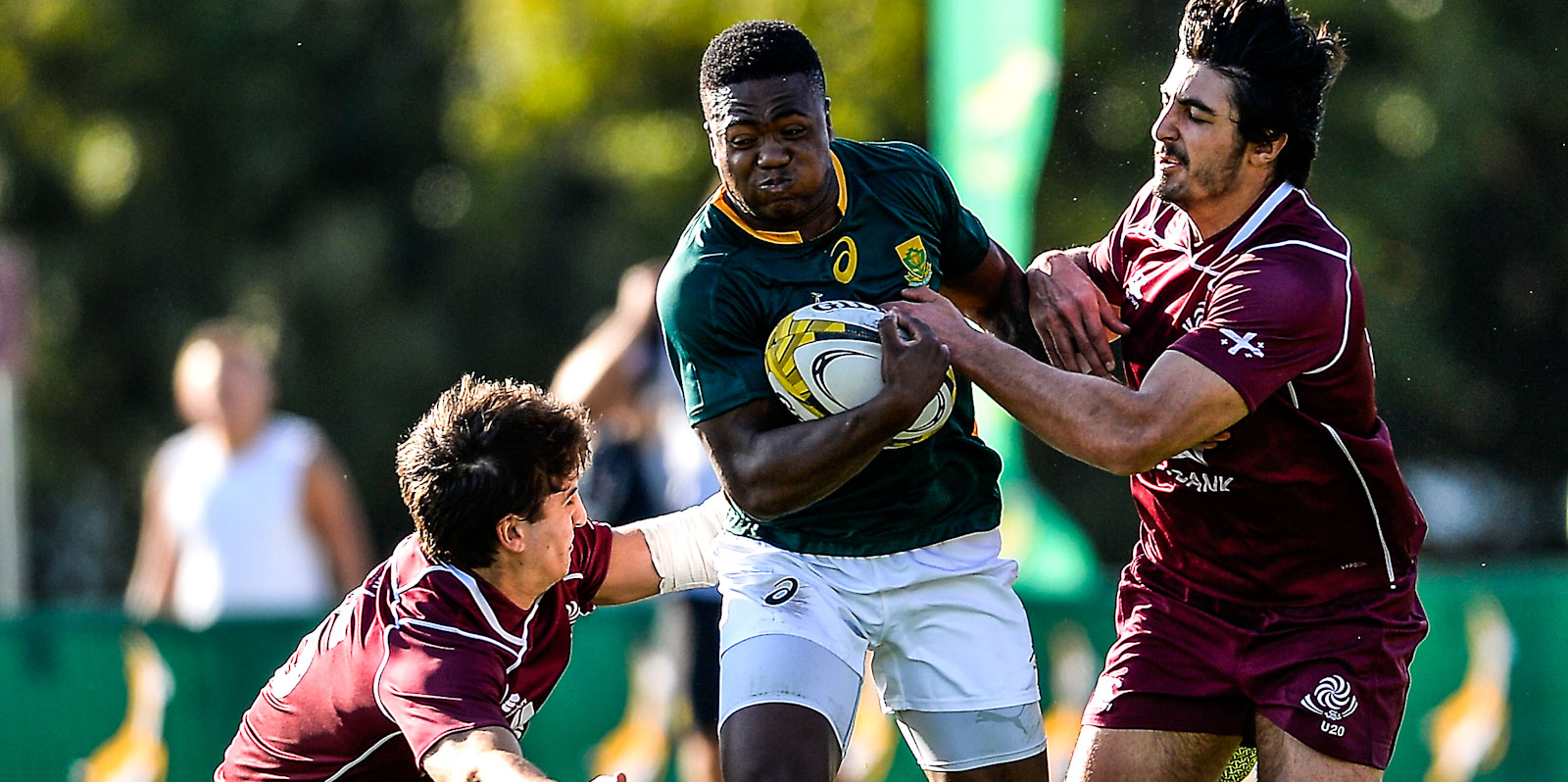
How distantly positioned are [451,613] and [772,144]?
1.21m

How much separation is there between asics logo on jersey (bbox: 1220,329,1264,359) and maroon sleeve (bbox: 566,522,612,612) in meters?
1.48

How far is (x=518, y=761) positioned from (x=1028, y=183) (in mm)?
4780

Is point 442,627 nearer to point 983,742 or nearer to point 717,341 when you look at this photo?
point 717,341

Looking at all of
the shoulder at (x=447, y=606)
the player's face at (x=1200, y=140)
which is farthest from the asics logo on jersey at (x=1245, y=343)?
the shoulder at (x=447, y=606)

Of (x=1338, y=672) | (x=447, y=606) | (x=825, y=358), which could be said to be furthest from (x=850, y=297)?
(x=1338, y=672)

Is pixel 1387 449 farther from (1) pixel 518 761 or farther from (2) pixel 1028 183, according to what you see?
(2) pixel 1028 183

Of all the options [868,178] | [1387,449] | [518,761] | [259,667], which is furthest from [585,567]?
[259,667]

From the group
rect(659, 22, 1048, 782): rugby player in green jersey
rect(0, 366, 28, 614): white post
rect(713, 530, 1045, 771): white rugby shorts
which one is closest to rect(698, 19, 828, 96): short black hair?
rect(659, 22, 1048, 782): rugby player in green jersey

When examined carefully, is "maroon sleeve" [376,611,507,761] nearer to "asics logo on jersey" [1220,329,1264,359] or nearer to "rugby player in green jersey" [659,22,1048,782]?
"rugby player in green jersey" [659,22,1048,782]

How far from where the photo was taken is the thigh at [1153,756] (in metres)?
Answer: 4.45

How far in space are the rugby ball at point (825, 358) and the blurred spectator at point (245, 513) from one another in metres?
4.35

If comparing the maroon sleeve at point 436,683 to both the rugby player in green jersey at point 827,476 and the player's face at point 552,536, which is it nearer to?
the player's face at point 552,536

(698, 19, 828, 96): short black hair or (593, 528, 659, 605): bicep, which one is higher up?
(698, 19, 828, 96): short black hair

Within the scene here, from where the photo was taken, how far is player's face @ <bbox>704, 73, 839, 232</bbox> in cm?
410
